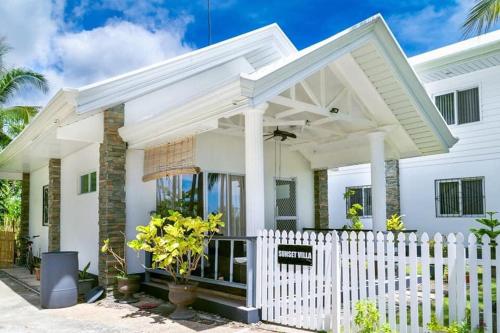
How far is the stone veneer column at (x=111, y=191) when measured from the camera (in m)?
8.73

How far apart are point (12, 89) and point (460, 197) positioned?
67.3 feet

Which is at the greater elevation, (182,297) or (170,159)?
(170,159)

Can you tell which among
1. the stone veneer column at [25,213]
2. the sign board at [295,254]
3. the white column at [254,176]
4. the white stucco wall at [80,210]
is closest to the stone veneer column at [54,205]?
the white stucco wall at [80,210]

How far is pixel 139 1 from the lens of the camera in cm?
1434

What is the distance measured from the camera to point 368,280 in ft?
18.2

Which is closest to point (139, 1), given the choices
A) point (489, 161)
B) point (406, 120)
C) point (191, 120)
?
point (191, 120)

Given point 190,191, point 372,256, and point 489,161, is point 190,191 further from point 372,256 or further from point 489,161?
point 489,161

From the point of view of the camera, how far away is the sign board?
19.8 feet

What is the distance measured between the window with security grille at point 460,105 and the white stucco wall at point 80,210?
39.0ft

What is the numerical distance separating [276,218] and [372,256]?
23.1 ft

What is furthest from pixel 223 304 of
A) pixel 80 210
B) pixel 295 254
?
pixel 80 210

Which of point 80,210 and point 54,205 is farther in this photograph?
point 54,205

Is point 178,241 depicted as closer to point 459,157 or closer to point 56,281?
point 56,281

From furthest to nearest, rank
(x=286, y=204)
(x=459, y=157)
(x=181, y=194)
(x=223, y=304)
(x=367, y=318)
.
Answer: (x=459, y=157)
(x=286, y=204)
(x=181, y=194)
(x=223, y=304)
(x=367, y=318)
